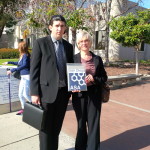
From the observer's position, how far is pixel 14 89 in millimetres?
4828

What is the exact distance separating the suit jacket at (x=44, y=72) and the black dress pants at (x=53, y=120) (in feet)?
0.42

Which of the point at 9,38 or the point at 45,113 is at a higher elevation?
the point at 9,38

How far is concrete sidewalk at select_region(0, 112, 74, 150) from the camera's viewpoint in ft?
10.7

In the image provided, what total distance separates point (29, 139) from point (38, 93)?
138 cm

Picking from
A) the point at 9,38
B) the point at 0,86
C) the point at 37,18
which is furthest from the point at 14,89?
the point at 9,38

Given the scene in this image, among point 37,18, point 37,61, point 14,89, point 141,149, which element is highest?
point 37,18

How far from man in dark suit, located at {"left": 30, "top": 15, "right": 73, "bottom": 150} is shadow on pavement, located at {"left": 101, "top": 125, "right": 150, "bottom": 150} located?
1.24m

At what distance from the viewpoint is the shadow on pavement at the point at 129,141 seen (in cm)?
337

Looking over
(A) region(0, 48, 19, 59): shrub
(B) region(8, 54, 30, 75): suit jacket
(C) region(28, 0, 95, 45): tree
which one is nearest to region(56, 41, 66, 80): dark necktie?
(B) region(8, 54, 30, 75): suit jacket

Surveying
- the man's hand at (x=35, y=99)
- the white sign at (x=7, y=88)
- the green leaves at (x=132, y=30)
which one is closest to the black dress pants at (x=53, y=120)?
the man's hand at (x=35, y=99)

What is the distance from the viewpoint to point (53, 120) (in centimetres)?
271

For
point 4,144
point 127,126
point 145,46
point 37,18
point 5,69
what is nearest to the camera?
point 4,144

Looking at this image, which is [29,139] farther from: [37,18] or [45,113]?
[37,18]

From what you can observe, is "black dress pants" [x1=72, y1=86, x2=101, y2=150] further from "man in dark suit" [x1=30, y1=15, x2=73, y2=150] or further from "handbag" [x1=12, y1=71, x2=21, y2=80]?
"handbag" [x1=12, y1=71, x2=21, y2=80]
